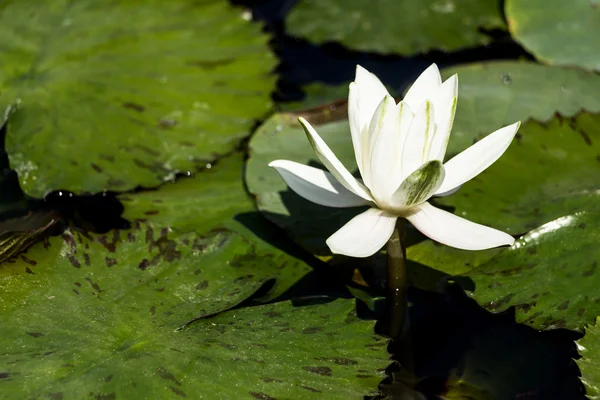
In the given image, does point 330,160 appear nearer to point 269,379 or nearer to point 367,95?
point 367,95

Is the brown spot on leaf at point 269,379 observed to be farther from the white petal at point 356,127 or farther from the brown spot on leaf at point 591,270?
the brown spot on leaf at point 591,270

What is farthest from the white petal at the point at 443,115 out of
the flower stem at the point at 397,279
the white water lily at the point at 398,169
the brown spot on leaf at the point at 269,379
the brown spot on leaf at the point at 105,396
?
the brown spot on leaf at the point at 105,396

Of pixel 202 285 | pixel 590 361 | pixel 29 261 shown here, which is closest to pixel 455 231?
pixel 590 361

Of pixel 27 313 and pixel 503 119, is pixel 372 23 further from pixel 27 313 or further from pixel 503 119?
pixel 27 313

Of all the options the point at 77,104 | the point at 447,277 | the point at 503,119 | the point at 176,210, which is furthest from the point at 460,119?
the point at 77,104

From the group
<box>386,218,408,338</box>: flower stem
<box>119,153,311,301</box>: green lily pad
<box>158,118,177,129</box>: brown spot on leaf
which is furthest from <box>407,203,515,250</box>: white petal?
<box>158,118,177,129</box>: brown spot on leaf

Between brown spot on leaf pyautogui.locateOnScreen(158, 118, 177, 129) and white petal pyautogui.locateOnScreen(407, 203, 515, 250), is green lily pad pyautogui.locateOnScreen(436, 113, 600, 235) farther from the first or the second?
brown spot on leaf pyautogui.locateOnScreen(158, 118, 177, 129)
